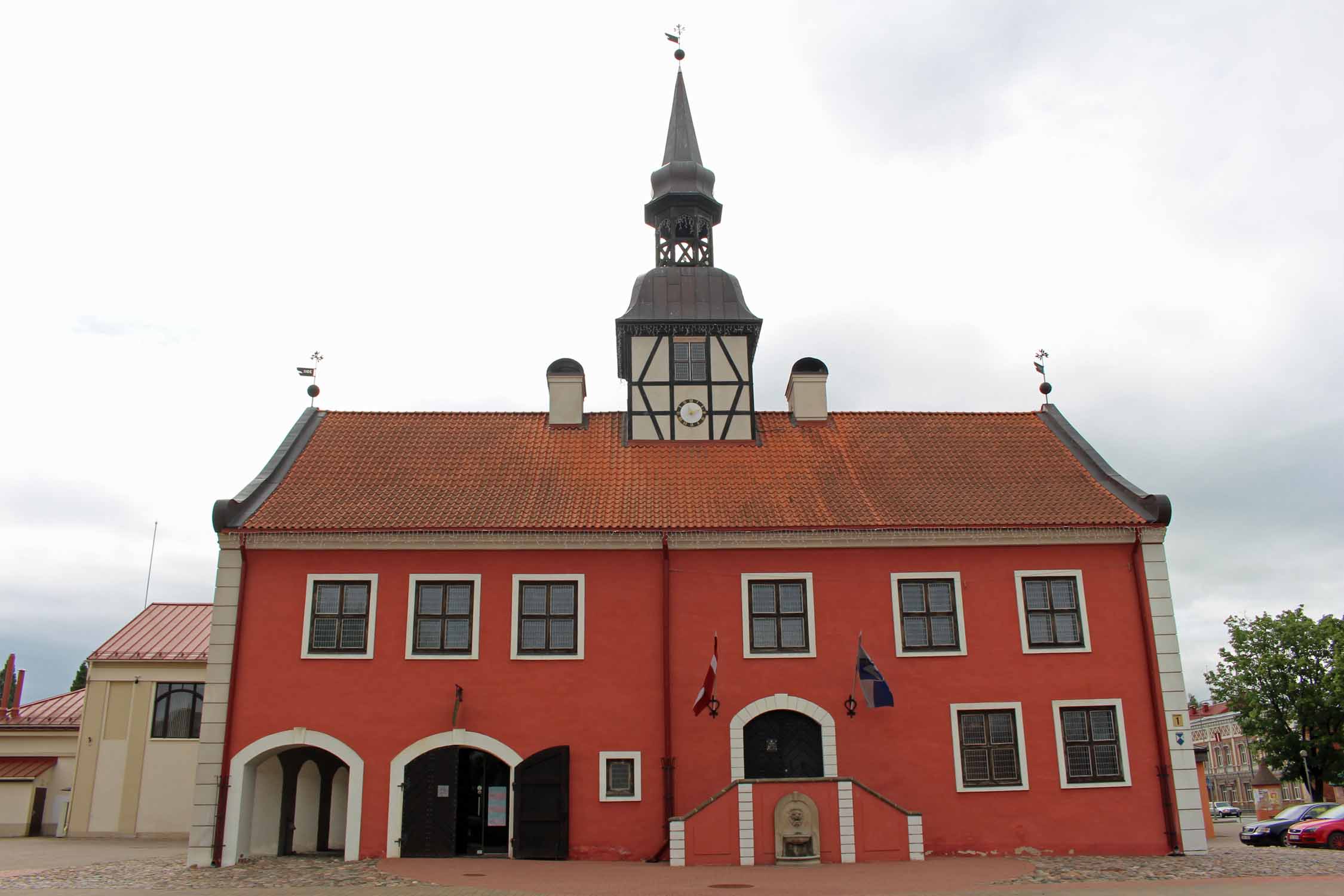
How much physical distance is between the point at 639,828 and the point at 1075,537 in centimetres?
1006

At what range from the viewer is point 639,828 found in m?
17.5

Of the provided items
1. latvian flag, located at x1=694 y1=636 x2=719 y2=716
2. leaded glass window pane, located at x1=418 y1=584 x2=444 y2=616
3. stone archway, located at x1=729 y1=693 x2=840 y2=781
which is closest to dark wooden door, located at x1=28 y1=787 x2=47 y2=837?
leaded glass window pane, located at x1=418 y1=584 x2=444 y2=616

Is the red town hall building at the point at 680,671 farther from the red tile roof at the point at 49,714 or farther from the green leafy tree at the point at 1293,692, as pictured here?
Answer: the green leafy tree at the point at 1293,692

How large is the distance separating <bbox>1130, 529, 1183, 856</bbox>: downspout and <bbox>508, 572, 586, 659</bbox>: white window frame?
1080 centimetres

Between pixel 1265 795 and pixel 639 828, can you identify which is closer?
pixel 639 828

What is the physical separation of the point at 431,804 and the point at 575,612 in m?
4.22

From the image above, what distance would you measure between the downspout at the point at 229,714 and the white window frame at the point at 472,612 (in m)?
3.11

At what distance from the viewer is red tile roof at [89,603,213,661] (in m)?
28.1

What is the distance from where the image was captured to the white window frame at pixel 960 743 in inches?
704

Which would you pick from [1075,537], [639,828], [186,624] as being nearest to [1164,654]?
[1075,537]

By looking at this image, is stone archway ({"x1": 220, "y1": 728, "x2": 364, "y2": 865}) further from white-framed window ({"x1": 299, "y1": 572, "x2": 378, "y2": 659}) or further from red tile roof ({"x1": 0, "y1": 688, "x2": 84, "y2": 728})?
red tile roof ({"x1": 0, "y1": 688, "x2": 84, "y2": 728})

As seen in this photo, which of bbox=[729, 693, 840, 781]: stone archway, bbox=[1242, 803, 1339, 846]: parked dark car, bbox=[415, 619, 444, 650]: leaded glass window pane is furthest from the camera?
bbox=[1242, 803, 1339, 846]: parked dark car

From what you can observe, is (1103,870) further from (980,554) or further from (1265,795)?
(1265,795)

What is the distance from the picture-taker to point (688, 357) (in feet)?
76.3
